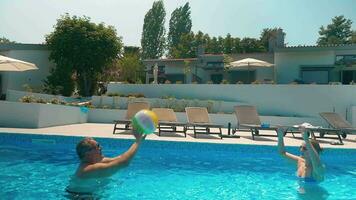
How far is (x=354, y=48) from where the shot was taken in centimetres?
2330

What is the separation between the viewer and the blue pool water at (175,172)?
6.44 meters

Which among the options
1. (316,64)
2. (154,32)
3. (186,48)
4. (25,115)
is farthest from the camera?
(154,32)

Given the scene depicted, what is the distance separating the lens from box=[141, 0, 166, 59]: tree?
1981 inches

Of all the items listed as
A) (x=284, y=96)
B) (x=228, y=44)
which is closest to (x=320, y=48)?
(x=284, y=96)

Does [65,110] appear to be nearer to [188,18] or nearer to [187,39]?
[187,39]

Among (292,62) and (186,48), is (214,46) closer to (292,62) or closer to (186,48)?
(186,48)

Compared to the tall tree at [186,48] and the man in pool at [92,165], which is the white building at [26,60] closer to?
the man in pool at [92,165]

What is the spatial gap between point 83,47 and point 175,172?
17.2m

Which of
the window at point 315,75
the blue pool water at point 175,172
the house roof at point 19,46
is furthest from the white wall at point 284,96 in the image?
the house roof at point 19,46

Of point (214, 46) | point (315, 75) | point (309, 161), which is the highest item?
point (214, 46)

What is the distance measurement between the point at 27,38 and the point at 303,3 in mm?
25232

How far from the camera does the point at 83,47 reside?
23.8 metres

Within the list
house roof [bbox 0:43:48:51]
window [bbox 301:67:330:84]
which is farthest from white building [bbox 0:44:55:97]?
window [bbox 301:67:330:84]

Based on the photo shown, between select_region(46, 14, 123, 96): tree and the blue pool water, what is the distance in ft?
43.9
